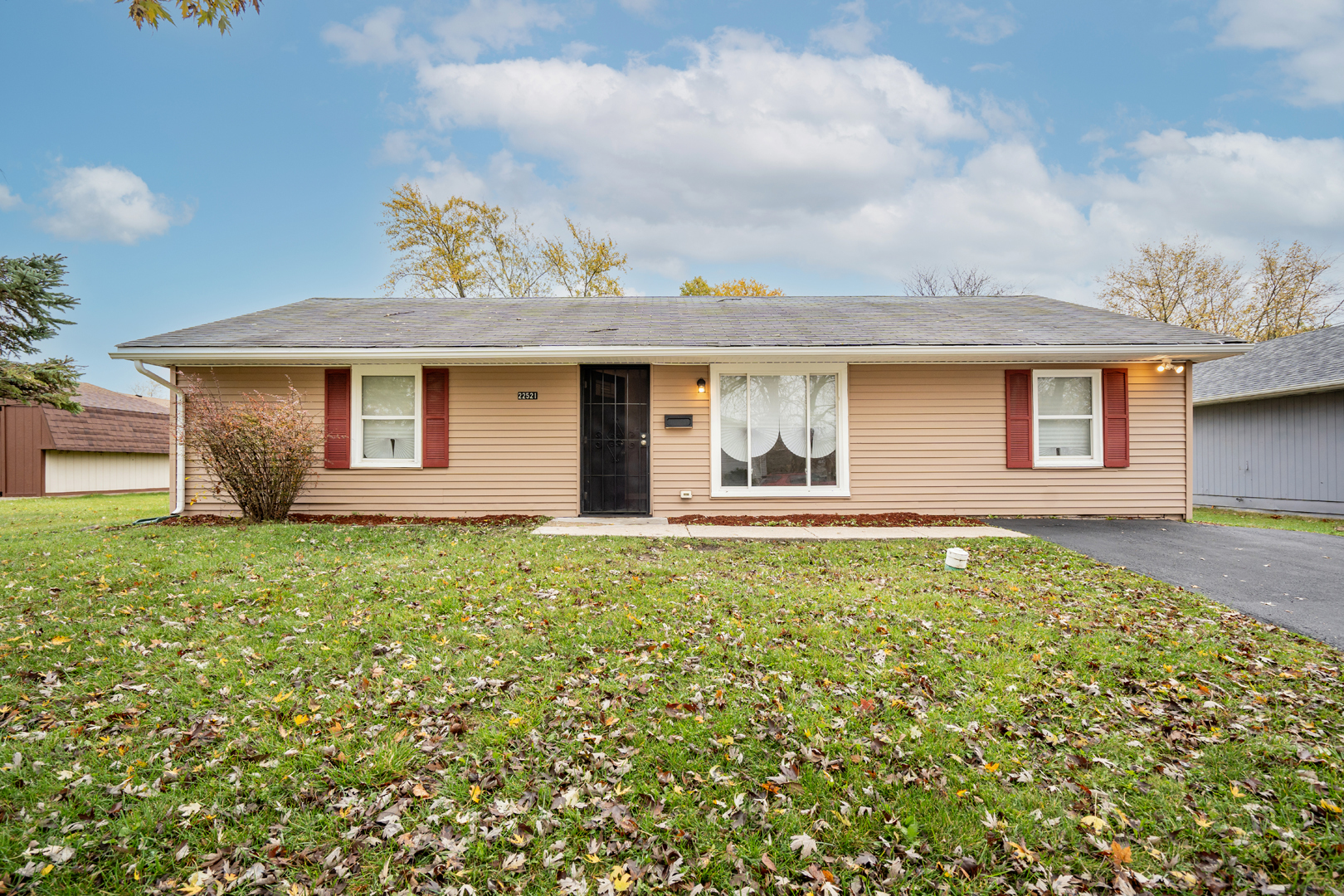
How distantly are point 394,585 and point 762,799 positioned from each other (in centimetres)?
351

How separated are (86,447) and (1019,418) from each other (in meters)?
24.8

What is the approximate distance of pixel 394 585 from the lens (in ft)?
14.7

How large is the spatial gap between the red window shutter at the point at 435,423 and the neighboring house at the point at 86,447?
14033 millimetres

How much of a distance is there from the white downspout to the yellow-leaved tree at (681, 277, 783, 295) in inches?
729

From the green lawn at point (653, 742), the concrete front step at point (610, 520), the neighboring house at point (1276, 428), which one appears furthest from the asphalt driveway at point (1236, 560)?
the neighboring house at point (1276, 428)

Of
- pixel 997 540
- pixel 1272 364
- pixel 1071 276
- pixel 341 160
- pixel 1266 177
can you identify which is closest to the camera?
pixel 997 540

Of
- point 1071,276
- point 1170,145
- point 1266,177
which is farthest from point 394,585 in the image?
point 1266,177

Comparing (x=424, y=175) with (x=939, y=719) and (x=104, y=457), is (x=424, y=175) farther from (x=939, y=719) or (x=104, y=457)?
(x=939, y=719)

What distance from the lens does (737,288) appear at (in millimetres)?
23047

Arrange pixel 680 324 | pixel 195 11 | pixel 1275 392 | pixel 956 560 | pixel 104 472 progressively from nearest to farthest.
A: 1. pixel 195 11
2. pixel 956 560
3. pixel 680 324
4. pixel 1275 392
5. pixel 104 472

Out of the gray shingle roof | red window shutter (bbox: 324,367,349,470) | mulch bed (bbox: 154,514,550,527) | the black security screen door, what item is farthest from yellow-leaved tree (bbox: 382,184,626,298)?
mulch bed (bbox: 154,514,550,527)

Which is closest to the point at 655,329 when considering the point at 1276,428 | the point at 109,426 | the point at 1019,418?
the point at 1019,418

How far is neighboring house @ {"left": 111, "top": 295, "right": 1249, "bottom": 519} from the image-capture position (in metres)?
8.44

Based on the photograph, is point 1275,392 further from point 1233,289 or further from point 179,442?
point 179,442
